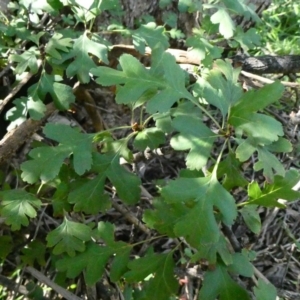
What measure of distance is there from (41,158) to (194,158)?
41 cm

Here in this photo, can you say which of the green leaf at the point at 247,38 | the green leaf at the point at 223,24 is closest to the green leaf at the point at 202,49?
the green leaf at the point at 223,24

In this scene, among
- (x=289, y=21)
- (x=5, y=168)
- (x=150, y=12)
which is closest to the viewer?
(x=5, y=168)

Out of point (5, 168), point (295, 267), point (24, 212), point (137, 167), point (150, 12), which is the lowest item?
point (295, 267)

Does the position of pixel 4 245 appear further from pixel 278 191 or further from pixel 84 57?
pixel 278 191

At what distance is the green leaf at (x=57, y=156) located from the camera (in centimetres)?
131

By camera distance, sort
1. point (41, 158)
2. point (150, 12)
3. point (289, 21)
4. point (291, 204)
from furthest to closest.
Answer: point (289, 21) < point (291, 204) < point (150, 12) < point (41, 158)

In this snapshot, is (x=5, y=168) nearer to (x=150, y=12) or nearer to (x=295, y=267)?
(x=150, y=12)

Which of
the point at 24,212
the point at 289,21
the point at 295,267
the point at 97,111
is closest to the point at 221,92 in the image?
the point at 24,212

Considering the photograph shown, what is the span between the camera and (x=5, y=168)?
1896 millimetres

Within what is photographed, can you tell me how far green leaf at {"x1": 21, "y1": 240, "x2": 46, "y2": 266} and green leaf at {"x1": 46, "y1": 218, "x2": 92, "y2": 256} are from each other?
323 mm

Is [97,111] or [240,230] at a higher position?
[97,111]

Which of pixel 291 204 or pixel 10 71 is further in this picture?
pixel 291 204

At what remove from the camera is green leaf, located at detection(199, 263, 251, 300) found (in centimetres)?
129

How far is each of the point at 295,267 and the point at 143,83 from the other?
1.24 meters
